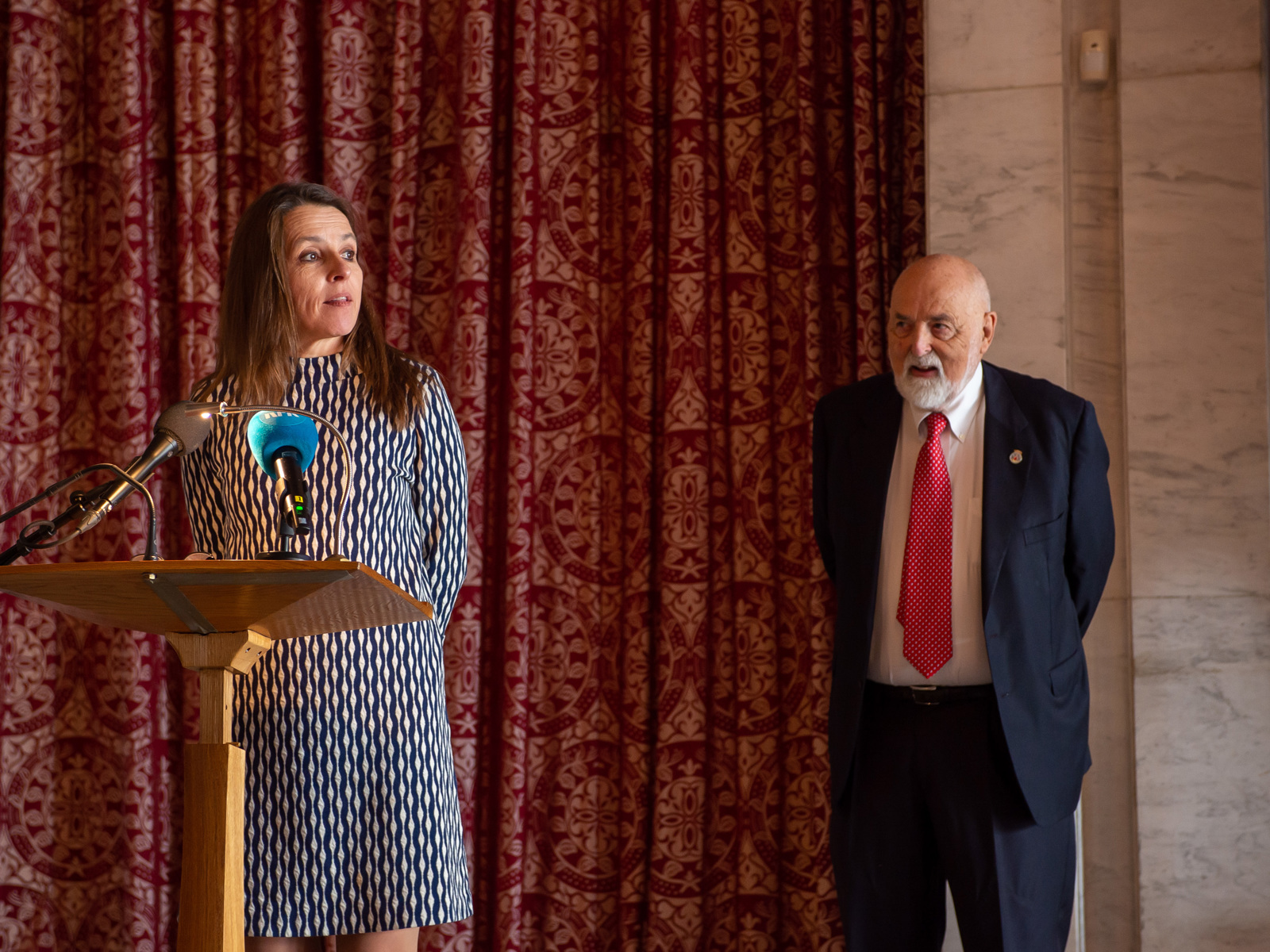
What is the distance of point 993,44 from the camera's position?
3.13 metres

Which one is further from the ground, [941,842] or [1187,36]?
[1187,36]

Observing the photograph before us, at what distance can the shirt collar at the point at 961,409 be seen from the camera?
8.43 feet

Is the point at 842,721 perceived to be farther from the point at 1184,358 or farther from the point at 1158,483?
the point at 1184,358

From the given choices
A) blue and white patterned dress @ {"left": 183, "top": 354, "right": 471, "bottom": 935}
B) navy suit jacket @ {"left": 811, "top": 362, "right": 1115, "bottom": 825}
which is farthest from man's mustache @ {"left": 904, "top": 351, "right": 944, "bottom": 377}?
blue and white patterned dress @ {"left": 183, "top": 354, "right": 471, "bottom": 935}

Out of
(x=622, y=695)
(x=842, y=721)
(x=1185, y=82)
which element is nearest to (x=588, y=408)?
(x=622, y=695)

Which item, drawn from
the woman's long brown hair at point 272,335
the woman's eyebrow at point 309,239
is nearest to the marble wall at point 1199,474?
the woman's long brown hair at point 272,335

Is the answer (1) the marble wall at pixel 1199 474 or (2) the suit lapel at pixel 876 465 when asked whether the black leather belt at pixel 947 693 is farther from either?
(1) the marble wall at pixel 1199 474

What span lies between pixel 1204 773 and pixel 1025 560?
0.89m

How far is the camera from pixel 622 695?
3.52 meters

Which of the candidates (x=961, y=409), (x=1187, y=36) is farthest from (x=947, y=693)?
(x=1187, y=36)

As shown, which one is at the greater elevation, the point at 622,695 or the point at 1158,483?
the point at 1158,483

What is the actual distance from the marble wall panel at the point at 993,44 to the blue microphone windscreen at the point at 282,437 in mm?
2069

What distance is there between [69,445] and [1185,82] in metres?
3.13

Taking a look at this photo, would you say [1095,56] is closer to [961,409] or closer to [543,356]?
[961,409]
